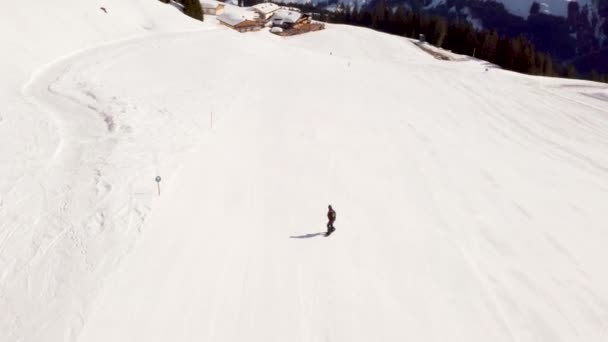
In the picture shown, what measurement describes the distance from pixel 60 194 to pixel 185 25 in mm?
44448

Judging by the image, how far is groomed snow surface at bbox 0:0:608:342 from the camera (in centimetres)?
1008

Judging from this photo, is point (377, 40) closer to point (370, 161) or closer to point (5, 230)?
point (370, 161)

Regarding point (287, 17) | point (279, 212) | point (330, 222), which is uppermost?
point (287, 17)

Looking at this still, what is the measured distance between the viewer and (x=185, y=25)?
173 ft

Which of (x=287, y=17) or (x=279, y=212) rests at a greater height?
(x=287, y=17)

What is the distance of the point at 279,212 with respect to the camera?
14398 millimetres

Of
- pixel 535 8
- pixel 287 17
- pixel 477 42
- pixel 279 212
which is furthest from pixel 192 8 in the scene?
pixel 535 8

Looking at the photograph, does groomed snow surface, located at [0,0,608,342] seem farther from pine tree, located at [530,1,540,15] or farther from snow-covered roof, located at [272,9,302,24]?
pine tree, located at [530,1,540,15]

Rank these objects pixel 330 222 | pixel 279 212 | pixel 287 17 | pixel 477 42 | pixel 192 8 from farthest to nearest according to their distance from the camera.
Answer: pixel 287 17 < pixel 477 42 < pixel 192 8 < pixel 279 212 < pixel 330 222

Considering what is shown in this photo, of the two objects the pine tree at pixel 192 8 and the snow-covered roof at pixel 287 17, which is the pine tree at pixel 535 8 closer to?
the snow-covered roof at pixel 287 17

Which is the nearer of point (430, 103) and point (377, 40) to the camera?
point (430, 103)

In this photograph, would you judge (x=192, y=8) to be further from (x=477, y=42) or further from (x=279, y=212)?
(x=279, y=212)

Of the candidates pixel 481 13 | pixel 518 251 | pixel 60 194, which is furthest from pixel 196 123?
pixel 481 13

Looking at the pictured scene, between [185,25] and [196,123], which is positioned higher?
[185,25]
